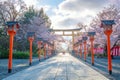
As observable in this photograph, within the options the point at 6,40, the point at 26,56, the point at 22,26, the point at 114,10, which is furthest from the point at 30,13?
the point at 114,10

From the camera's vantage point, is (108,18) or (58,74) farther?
(108,18)

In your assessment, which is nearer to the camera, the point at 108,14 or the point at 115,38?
the point at 115,38

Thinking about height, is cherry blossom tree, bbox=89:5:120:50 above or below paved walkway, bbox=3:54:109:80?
above

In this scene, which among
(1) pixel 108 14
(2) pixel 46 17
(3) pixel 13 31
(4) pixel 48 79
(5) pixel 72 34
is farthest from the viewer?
(5) pixel 72 34

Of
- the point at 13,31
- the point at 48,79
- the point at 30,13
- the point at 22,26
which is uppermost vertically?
the point at 30,13

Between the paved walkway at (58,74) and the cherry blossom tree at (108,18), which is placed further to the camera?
the cherry blossom tree at (108,18)

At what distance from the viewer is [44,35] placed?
44156 millimetres

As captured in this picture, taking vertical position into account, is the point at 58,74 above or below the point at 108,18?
below

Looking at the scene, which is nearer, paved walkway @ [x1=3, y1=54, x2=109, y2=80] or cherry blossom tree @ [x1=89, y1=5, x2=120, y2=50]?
paved walkway @ [x1=3, y1=54, x2=109, y2=80]

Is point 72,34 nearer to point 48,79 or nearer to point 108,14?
point 108,14

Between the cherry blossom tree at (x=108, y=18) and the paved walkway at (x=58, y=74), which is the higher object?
the cherry blossom tree at (x=108, y=18)

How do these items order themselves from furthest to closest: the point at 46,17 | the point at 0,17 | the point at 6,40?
the point at 46,17 < the point at 0,17 < the point at 6,40

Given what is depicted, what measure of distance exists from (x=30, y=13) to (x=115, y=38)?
23575 millimetres

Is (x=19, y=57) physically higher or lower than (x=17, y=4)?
lower
